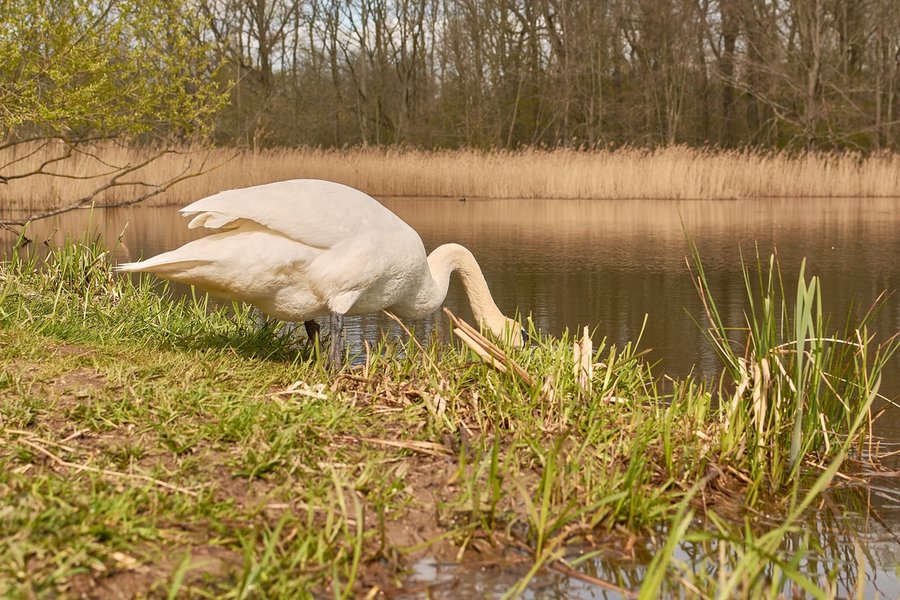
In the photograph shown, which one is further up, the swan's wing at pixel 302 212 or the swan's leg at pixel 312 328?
the swan's wing at pixel 302 212

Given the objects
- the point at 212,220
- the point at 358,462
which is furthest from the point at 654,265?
the point at 358,462

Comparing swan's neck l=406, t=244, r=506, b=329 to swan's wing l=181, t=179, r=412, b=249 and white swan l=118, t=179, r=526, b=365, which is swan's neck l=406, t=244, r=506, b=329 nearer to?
white swan l=118, t=179, r=526, b=365

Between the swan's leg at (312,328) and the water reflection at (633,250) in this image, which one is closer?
the swan's leg at (312,328)

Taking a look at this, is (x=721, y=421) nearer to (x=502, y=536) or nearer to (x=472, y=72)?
(x=502, y=536)

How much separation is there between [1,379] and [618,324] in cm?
475

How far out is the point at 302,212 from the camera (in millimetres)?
4852

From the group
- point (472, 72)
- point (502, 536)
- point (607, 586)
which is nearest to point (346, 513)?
point (502, 536)

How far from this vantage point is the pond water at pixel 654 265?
3924 mm

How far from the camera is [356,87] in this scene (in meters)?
37.5

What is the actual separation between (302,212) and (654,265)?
712 centimetres

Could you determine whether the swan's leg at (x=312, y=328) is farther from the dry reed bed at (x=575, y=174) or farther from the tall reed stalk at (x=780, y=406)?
the dry reed bed at (x=575, y=174)

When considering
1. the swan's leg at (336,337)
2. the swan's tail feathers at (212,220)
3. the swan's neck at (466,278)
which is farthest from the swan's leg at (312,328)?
the swan's tail feathers at (212,220)

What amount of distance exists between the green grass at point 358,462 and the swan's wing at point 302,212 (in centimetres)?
63

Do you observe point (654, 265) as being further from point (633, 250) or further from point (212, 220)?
point (212, 220)
